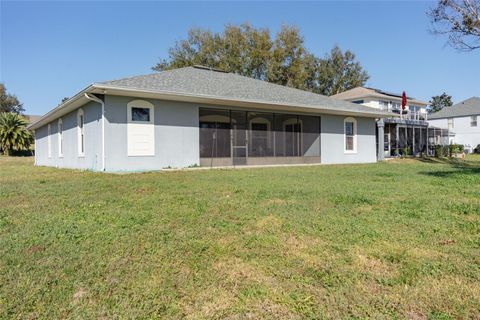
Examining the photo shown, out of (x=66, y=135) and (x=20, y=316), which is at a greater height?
(x=66, y=135)

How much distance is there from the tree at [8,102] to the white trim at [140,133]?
5178 cm

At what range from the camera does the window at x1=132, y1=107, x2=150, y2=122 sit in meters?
11.3

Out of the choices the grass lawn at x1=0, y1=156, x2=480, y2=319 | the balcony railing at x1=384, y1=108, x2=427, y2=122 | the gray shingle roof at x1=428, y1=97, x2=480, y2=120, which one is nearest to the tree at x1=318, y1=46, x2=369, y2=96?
the gray shingle roof at x1=428, y1=97, x2=480, y2=120

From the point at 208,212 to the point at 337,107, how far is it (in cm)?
1282

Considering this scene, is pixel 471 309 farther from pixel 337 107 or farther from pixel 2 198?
pixel 337 107

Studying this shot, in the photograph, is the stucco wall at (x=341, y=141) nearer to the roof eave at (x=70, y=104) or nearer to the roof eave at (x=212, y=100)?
the roof eave at (x=212, y=100)

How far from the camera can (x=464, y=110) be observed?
38594 millimetres

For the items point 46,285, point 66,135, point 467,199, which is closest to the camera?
point 46,285

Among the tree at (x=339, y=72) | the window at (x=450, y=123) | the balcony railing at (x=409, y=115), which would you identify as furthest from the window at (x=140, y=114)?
the window at (x=450, y=123)

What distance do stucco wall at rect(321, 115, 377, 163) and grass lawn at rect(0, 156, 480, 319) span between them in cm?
1151

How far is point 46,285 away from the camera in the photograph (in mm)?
2287

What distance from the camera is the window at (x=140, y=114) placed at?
1130cm

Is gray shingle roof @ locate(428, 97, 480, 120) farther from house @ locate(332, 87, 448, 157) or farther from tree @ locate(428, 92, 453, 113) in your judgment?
tree @ locate(428, 92, 453, 113)

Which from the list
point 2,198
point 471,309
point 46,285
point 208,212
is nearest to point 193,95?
point 2,198
